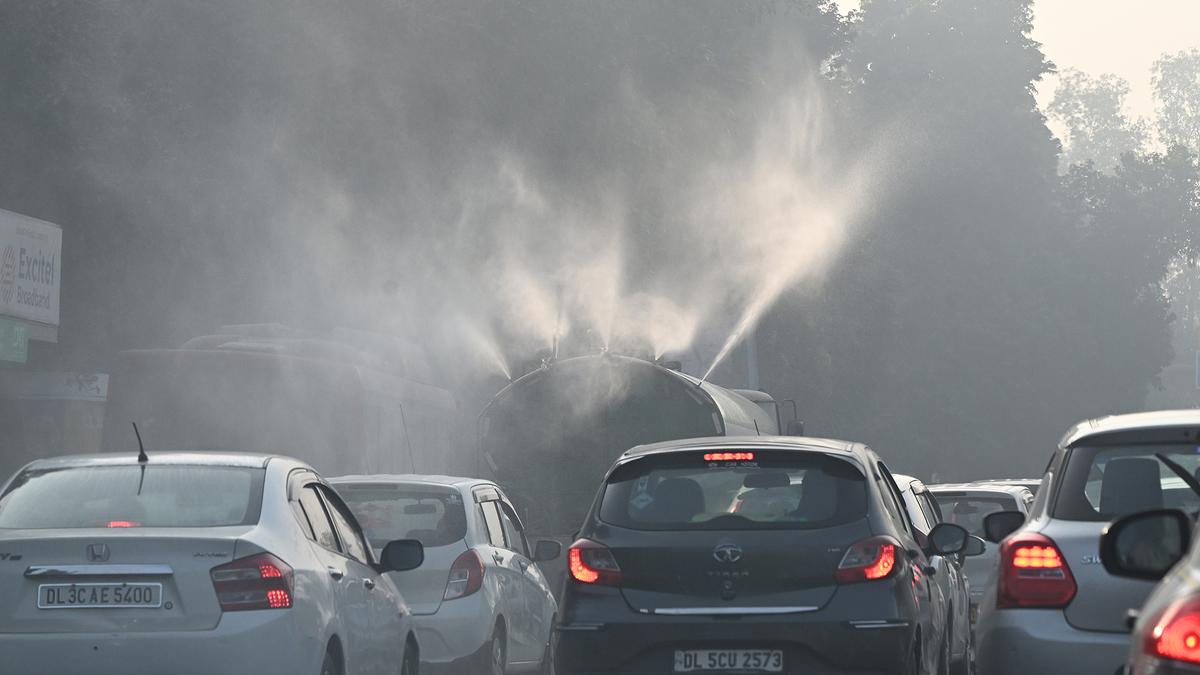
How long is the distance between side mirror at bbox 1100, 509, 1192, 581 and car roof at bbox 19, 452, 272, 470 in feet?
15.3

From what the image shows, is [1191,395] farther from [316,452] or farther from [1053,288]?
[316,452]

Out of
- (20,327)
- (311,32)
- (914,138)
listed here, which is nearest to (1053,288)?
(914,138)

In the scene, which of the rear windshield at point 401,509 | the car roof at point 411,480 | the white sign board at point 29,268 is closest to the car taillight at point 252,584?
the rear windshield at point 401,509

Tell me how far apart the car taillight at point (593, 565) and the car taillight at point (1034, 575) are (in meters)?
1.68

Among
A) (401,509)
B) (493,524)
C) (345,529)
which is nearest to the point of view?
(345,529)

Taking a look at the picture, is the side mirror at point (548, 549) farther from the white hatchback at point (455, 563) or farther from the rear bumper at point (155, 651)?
the rear bumper at point (155, 651)

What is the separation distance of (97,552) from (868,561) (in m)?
3.12

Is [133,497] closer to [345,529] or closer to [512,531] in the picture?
[345,529]

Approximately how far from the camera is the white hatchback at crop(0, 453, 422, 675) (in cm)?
782

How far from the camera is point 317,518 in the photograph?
9.31m

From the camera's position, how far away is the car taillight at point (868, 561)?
870 centimetres

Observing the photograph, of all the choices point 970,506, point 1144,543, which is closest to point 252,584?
point 1144,543

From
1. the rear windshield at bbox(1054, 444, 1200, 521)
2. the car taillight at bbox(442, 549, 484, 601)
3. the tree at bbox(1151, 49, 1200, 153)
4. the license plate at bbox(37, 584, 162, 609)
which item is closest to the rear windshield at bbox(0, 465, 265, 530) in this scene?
the license plate at bbox(37, 584, 162, 609)

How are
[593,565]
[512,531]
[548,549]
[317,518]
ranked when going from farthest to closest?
[512,531] < [548,549] < [317,518] < [593,565]
